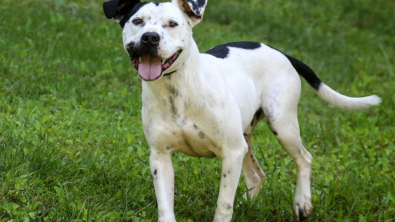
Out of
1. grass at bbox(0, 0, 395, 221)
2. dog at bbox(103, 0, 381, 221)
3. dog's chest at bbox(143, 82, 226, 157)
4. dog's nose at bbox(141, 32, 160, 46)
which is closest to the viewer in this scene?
dog's nose at bbox(141, 32, 160, 46)

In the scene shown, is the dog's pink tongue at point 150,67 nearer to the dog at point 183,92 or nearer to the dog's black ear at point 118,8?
the dog at point 183,92

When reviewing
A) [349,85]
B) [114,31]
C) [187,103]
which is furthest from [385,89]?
[187,103]

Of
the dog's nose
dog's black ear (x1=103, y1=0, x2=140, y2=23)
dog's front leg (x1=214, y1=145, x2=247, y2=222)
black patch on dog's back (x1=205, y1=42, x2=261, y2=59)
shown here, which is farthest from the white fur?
the dog's nose

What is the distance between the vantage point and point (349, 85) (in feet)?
35.2

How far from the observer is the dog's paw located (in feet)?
19.0

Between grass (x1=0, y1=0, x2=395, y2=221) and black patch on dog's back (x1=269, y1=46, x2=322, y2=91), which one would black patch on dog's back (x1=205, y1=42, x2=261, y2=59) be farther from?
grass (x1=0, y1=0, x2=395, y2=221)

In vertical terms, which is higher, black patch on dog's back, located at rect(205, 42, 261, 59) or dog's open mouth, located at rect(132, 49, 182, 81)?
dog's open mouth, located at rect(132, 49, 182, 81)

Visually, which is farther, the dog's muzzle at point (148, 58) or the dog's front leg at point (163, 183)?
the dog's front leg at point (163, 183)

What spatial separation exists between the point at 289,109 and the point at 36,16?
532cm

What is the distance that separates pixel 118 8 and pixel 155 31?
45cm

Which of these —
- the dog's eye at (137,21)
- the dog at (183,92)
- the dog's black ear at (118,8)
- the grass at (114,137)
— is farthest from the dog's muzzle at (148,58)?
the grass at (114,137)

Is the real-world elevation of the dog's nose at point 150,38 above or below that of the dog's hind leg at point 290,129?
above

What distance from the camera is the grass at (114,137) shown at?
16.8ft

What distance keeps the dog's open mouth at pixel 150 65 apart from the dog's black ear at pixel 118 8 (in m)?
0.40
